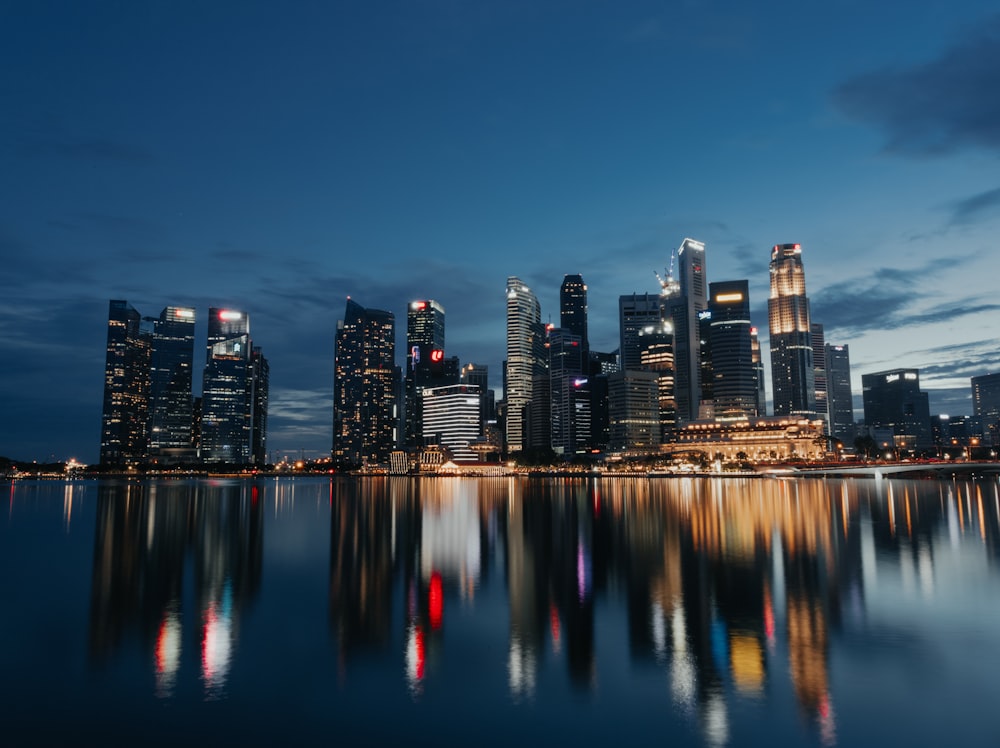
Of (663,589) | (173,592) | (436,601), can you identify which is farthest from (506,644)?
(173,592)

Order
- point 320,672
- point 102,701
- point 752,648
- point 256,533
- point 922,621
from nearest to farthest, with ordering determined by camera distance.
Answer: point 102,701
point 320,672
point 752,648
point 922,621
point 256,533

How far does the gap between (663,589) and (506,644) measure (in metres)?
11.4

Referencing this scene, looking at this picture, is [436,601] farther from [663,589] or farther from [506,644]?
[663,589]

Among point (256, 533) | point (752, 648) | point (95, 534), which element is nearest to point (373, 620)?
point (752, 648)

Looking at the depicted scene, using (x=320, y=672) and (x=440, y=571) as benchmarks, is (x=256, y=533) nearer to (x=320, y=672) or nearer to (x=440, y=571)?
(x=440, y=571)

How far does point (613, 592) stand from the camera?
3142 centimetres

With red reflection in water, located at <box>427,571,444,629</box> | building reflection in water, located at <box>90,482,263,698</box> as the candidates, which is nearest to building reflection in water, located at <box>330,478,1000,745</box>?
red reflection in water, located at <box>427,571,444,629</box>

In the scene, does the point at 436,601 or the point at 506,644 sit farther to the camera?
the point at 436,601

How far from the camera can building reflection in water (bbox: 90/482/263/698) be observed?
22156mm

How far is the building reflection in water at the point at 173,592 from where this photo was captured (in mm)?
22156

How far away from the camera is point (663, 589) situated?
31766mm

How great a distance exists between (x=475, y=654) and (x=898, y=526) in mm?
54901

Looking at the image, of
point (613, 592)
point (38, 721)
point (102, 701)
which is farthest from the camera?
point (613, 592)

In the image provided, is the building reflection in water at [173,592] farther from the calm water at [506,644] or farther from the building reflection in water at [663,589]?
the building reflection in water at [663,589]
